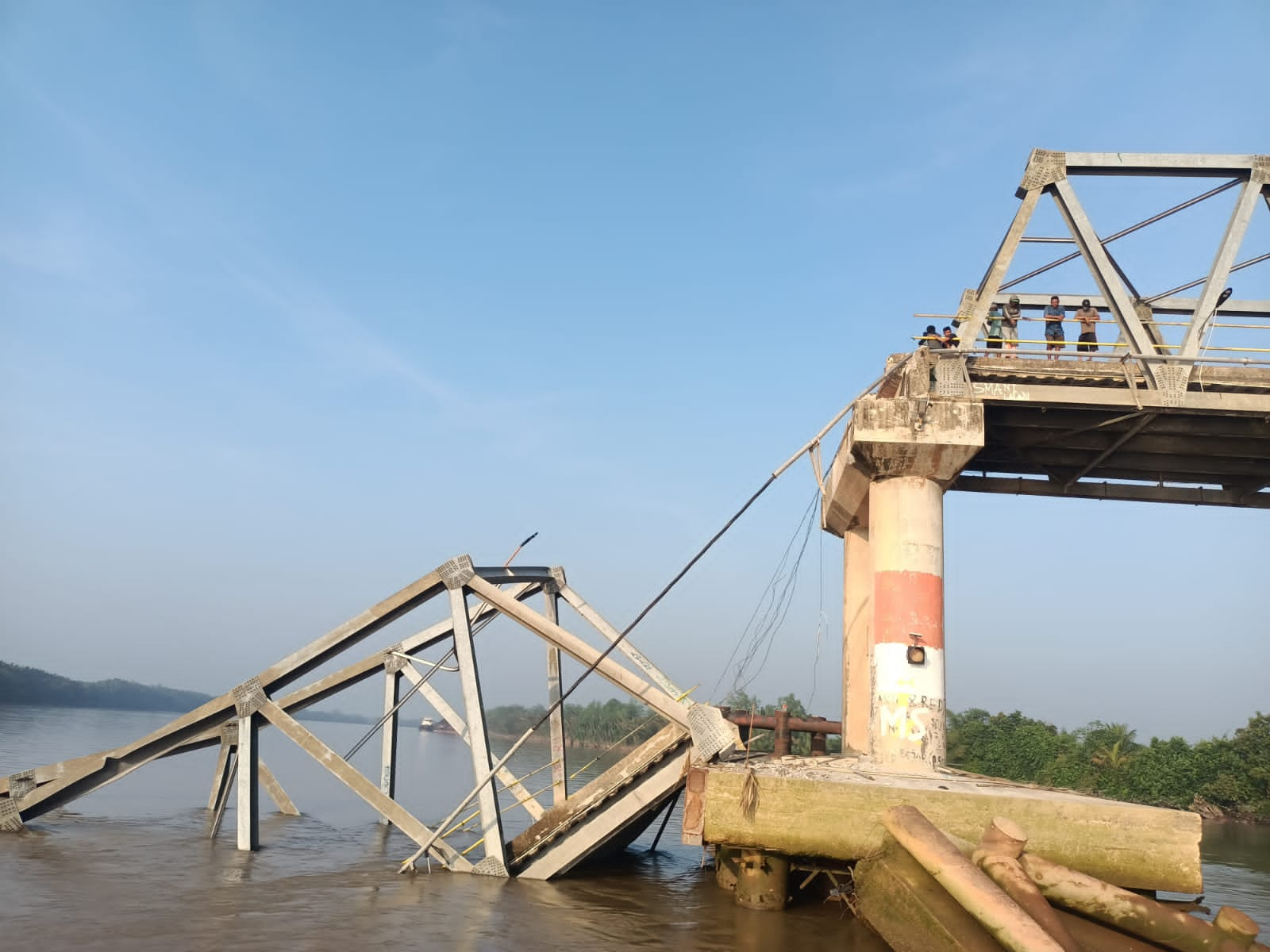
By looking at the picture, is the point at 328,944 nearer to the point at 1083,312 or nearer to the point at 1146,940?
the point at 1146,940

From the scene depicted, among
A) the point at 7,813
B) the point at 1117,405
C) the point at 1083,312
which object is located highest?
the point at 1083,312

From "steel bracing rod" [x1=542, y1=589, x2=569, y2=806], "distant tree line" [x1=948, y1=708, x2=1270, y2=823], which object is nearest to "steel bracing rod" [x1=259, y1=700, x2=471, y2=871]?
"steel bracing rod" [x1=542, y1=589, x2=569, y2=806]

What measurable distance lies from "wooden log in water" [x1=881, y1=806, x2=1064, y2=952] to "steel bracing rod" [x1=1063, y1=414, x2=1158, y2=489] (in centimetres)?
985

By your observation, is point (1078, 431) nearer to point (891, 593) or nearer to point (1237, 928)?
point (891, 593)

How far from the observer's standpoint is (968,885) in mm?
8953

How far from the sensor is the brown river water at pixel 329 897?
1075 centimetres

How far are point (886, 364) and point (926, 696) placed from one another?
658 cm

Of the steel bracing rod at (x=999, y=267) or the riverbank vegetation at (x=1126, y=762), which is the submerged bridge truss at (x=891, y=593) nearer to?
the steel bracing rod at (x=999, y=267)

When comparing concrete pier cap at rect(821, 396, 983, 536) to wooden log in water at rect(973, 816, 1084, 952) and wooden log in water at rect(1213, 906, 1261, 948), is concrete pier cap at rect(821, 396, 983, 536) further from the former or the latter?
wooden log in water at rect(1213, 906, 1261, 948)

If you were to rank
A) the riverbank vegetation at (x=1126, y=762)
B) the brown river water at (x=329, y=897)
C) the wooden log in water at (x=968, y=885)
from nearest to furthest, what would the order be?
the wooden log in water at (x=968, y=885)
the brown river water at (x=329, y=897)
the riverbank vegetation at (x=1126, y=762)

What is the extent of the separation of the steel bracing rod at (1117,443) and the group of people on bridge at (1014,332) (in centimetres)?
160

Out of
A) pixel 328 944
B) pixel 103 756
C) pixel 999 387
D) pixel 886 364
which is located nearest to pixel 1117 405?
pixel 999 387

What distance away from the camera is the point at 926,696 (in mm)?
15234

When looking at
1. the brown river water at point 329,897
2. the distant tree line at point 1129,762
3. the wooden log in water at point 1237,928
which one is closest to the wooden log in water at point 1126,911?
the wooden log in water at point 1237,928
